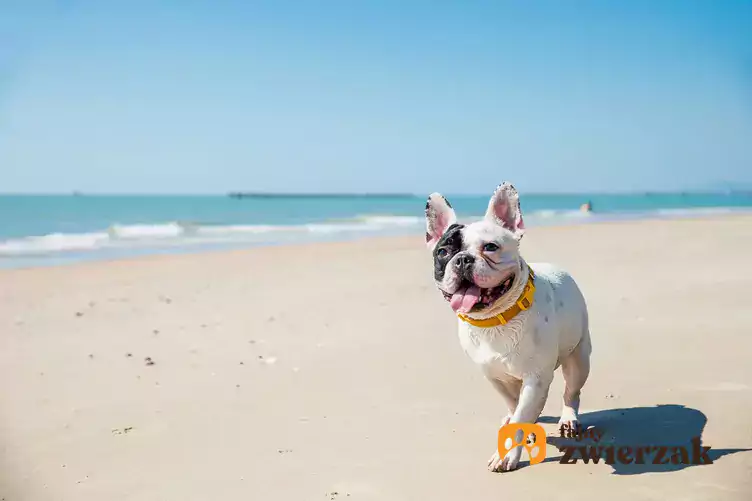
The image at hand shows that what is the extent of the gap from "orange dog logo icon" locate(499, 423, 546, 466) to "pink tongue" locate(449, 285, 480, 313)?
69 cm

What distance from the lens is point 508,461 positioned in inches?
139

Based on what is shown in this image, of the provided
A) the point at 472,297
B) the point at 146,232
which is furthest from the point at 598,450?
the point at 146,232

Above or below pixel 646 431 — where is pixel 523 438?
above

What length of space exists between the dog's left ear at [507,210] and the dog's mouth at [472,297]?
1.00ft

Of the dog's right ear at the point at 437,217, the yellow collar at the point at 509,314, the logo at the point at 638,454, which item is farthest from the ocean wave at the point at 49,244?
the logo at the point at 638,454

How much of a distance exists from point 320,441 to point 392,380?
140 cm

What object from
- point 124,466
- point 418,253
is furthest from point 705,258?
point 124,466

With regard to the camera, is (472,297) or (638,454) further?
(638,454)

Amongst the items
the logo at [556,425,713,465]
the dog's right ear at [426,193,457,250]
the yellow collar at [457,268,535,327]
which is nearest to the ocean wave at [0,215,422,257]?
the dog's right ear at [426,193,457,250]

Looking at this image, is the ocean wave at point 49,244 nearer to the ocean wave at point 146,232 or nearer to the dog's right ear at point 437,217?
the ocean wave at point 146,232

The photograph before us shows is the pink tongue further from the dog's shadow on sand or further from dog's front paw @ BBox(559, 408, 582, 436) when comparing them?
dog's front paw @ BBox(559, 408, 582, 436)

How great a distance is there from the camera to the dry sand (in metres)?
3.57

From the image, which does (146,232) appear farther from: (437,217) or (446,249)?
(446,249)

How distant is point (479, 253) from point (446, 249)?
178 millimetres
